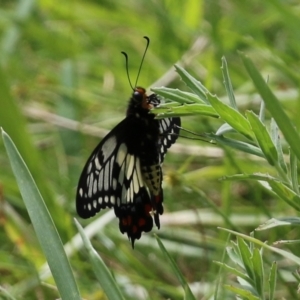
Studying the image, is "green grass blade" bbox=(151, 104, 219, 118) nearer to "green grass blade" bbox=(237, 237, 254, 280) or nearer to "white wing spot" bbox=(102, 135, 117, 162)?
"green grass blade" bbox=(237, 237, 254, 280)

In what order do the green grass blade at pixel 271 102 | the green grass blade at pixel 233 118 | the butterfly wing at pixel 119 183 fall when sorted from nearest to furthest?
the green grass blade at pixel 271 102, the green grass blade at pixel 233 118, the butterfly wing at pixel 119 183

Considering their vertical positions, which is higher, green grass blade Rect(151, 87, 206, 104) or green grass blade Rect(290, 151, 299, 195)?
green grass blade Rect(151, 87, 206, 104)

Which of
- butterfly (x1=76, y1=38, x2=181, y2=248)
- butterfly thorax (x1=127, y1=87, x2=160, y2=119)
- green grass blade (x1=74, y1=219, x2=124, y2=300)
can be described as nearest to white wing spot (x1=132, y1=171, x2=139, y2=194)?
butterfly (x1=76, y1=38, x2=181, y2=248)

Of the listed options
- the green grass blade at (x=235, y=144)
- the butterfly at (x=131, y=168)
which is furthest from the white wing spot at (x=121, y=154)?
the green grass blade at (x=235, y=144)

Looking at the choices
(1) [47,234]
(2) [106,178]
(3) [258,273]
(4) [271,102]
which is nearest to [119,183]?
(2) [106,178]

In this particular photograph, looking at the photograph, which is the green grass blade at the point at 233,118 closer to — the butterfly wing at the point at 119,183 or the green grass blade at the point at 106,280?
the green grass blade at the point at 106,280
